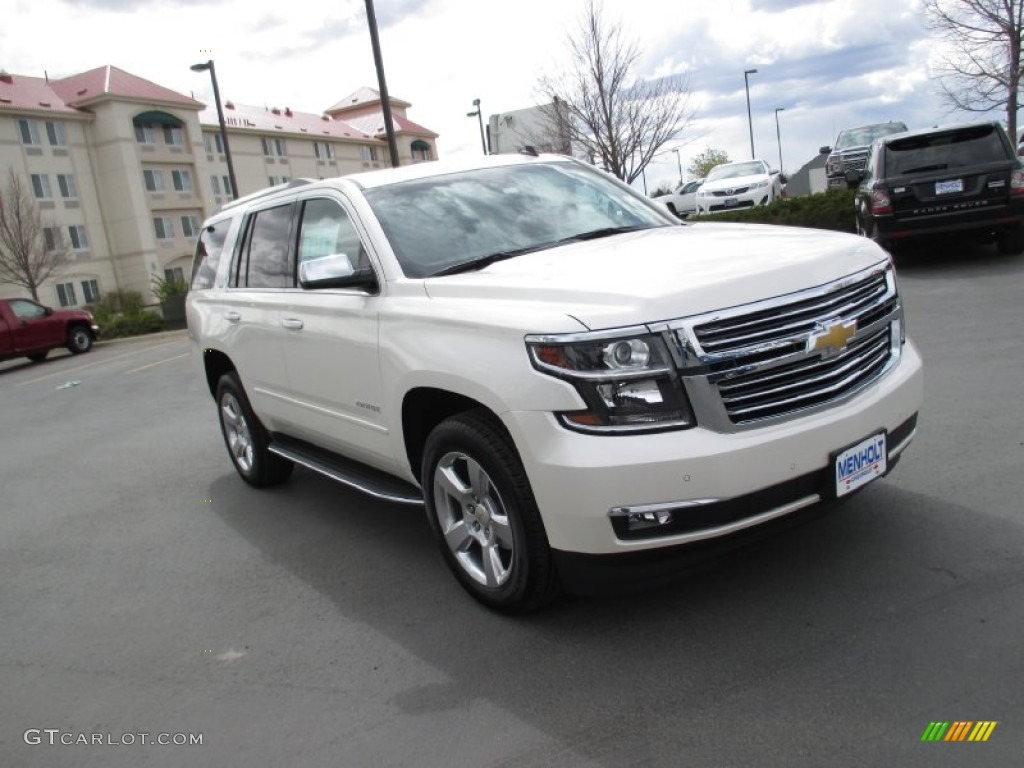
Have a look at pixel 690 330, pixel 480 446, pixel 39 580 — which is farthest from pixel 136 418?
pixel 690 330

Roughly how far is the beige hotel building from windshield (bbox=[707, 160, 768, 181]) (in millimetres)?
39073

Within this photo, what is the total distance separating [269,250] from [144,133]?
57.7 metres

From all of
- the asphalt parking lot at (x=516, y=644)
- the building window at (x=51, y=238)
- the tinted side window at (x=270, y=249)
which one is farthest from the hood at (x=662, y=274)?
the building window at (x=51, y=238)

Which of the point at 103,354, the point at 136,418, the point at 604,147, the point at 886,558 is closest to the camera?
the point at 886,558

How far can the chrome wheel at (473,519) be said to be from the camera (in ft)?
11.6

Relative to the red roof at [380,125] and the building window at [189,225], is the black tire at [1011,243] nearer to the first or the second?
the building window at [189,225]

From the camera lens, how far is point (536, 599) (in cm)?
350

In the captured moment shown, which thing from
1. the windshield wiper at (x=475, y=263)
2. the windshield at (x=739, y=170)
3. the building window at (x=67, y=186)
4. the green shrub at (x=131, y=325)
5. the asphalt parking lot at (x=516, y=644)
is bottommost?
Answer: the asphalt parking lot at (x=516, y=644)

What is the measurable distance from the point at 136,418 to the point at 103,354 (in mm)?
13672

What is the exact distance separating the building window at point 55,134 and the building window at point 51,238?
5.65m

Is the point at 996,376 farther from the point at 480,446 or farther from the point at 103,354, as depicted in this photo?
the point at 103,354

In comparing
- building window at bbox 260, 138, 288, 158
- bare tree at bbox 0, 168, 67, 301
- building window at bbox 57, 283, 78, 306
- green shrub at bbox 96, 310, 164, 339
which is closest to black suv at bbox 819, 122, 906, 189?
green shrub at bbox 96, 310, 164, 339

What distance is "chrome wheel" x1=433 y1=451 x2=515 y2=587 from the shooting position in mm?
3521

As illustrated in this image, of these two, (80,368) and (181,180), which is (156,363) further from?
(181,180)
